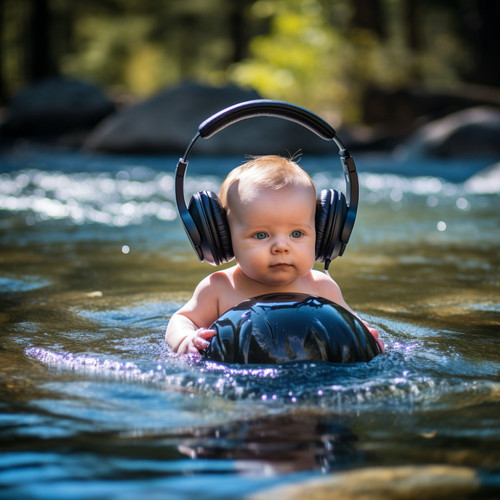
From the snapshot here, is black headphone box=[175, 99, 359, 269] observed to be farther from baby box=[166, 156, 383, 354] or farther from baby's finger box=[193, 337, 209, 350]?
baby's finger box=[193, 337, 209, 350]

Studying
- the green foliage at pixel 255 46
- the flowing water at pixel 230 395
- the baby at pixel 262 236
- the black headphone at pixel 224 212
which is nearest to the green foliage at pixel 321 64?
the green foliage at pixel 255 46

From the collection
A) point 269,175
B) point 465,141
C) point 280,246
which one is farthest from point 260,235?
point 465,141

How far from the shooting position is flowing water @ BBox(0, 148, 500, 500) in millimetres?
1866

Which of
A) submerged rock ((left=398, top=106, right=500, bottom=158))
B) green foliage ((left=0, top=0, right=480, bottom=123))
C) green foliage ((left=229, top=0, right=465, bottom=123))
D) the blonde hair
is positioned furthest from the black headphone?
green foliage ((left=229, top=0, right=465, bottom=123))

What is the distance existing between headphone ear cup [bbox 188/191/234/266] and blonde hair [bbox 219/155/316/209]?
11 centimetres

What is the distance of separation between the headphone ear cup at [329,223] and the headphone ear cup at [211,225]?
15.4 inches

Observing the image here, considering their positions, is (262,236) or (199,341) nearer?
(199,341)

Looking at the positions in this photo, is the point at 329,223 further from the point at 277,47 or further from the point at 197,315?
the point at 277,47

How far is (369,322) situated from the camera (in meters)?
3.90

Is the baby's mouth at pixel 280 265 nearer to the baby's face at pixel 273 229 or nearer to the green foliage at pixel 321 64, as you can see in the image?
the baby's face at pixel 273 229

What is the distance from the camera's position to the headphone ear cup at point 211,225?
3.29 metres

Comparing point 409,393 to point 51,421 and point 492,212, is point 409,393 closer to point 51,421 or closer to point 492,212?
point 51,421

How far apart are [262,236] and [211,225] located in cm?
22

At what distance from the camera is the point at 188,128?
17.2 meters
